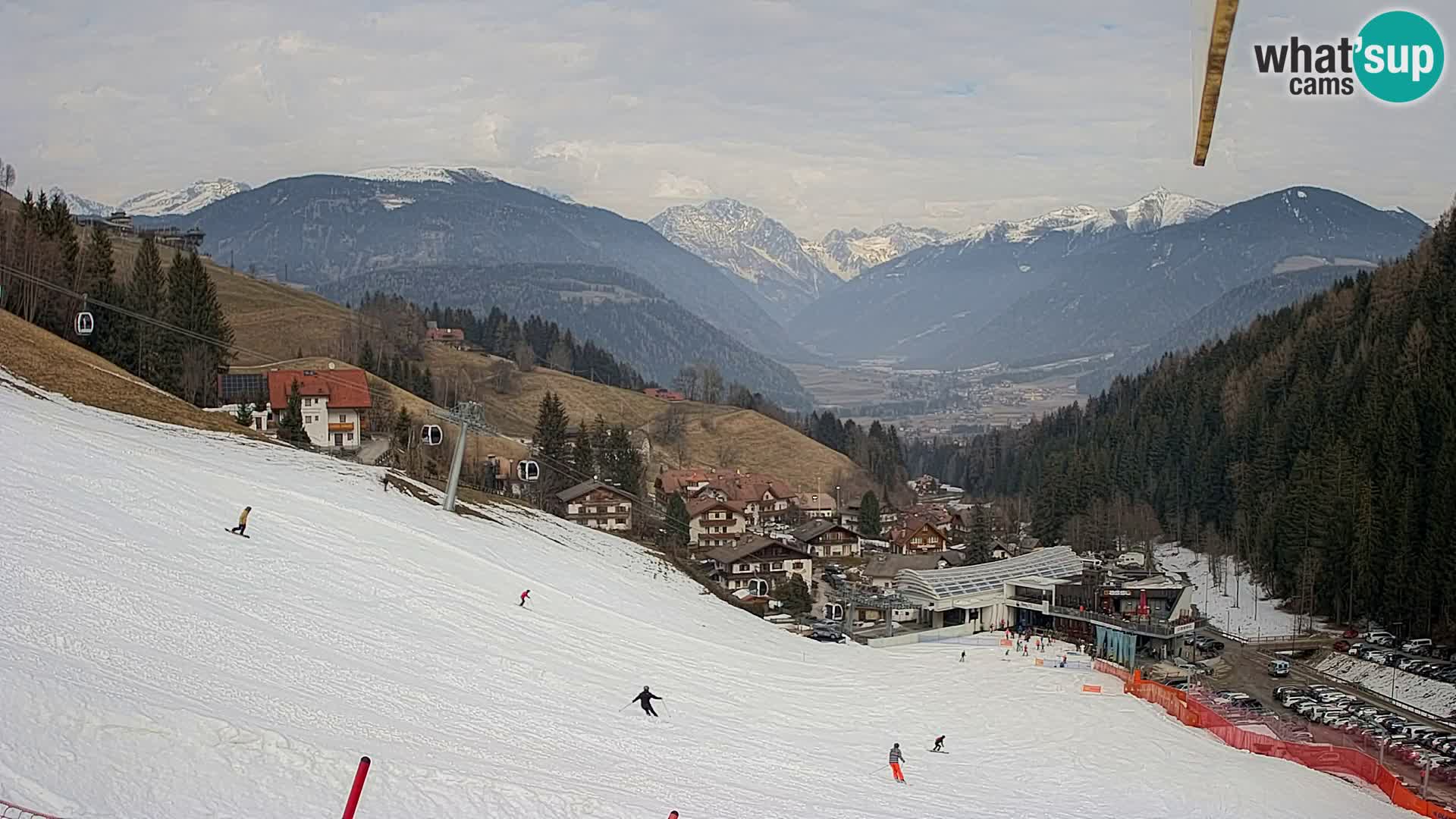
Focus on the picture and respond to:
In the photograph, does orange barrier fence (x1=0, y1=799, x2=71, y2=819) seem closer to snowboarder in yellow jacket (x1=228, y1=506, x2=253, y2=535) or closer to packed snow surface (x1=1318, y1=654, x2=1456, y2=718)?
snowboarder in yellow jacket (x1=228, y1=506, x2=253, y2=535)

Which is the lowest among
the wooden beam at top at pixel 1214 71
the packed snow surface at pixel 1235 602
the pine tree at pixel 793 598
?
the pine tree at pixel 793 598

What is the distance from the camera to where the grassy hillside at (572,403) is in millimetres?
135375

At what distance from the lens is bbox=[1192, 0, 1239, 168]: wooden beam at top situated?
270 inches

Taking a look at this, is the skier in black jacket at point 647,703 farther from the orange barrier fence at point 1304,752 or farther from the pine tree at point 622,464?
the pine tree at point 622,464

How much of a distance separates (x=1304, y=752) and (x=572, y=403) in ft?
397

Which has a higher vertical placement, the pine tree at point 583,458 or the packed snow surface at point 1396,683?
the pine tree at point 583,458

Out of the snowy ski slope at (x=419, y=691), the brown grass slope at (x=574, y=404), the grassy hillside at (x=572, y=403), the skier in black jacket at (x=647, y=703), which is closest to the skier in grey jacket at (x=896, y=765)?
the snowy ski slope at (x=419, y=691)

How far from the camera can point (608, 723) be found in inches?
→ 937

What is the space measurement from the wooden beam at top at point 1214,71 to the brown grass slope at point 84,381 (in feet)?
154

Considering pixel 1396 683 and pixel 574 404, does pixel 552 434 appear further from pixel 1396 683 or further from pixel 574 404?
pixel 1396 683

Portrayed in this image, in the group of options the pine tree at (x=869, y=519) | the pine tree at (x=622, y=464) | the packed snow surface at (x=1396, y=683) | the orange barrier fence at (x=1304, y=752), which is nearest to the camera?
the orange barrier fence at (x=1304, y=752)

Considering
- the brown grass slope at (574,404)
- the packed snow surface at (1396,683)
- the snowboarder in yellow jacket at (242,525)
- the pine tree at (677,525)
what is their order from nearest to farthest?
the snowboarder in yellow jacket at (242,525), the packed snow surface at (1396,683), the pine tree at (677,525), the brown grass slope at (574,404)

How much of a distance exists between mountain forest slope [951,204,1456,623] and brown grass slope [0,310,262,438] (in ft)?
185

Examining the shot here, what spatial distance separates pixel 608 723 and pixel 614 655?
7.56 metres
